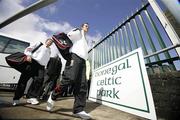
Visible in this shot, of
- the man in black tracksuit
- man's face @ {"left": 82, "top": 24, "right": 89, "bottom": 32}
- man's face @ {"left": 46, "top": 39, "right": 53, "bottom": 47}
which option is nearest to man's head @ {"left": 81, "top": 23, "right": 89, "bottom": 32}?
man's face @ {"left": 82, "top": 24, "right": 89, "bottom": 32}

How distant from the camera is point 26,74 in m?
4.32

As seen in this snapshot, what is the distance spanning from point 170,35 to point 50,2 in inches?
76.0

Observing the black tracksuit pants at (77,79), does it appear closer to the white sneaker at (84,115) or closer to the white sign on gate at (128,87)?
the white sneaker at (84,115)

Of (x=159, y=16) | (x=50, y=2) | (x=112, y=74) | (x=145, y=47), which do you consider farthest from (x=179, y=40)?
(x=50, y=2)

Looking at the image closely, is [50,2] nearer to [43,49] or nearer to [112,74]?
[112,74]

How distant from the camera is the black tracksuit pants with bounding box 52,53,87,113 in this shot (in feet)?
10.3

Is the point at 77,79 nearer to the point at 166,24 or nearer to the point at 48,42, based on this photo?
the point at 166,24

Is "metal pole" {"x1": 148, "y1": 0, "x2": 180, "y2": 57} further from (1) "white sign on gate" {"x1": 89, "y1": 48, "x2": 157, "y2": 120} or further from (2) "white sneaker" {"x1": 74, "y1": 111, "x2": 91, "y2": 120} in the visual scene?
(2) "white sneaker" {"x1": 74, "y1": 111, "x2": 91, "y2": 120}

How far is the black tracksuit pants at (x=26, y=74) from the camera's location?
13.7 ft

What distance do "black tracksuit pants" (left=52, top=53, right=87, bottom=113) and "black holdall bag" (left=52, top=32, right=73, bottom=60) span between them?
0.25m

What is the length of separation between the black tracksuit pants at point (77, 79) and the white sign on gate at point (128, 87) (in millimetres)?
631

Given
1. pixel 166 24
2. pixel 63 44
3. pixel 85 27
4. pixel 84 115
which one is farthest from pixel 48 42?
pixel 166 24

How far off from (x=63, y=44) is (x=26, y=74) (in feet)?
4.64

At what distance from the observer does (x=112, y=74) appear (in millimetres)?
3768
